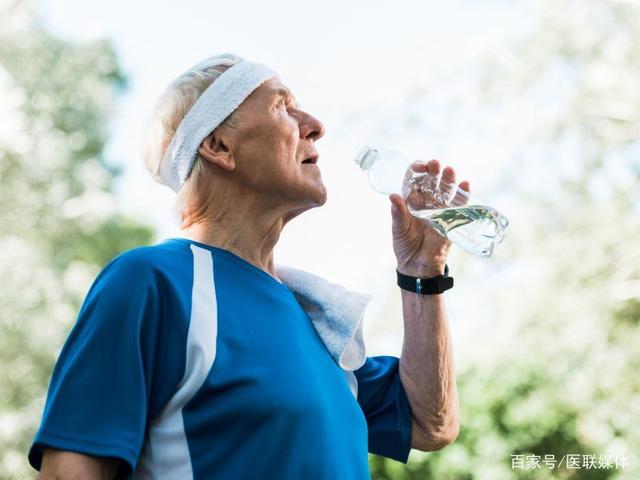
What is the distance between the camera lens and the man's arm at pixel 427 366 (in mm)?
1762

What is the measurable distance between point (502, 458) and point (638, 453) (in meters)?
1.39

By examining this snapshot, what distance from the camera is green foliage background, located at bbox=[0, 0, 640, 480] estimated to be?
819cm

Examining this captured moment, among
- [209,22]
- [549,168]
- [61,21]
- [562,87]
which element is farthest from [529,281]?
[209,22]

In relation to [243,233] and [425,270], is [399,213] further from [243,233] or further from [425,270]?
[243,233]

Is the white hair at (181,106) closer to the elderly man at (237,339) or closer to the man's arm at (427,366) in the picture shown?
the elderly man at (237,339)

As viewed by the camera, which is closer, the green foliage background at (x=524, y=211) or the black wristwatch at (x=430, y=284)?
the black wristwatch at (x=430, y=284)

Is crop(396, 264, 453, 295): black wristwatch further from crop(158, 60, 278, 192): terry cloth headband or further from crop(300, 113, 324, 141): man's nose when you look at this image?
crop(158, 60, 278, 192): terry cloth headband

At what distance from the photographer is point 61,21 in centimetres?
966

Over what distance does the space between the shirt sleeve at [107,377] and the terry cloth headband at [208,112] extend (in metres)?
0.43

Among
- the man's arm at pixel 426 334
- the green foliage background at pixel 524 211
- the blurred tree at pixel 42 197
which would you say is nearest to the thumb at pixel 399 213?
the man's arm at pixel 426 334

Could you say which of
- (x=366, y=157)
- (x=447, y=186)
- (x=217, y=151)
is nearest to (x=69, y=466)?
(x=217, y=151)

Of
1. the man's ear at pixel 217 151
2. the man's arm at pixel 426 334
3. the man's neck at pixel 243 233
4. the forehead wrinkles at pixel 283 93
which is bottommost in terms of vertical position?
the man's arm at pixel 426 334

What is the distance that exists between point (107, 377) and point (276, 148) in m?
0.62

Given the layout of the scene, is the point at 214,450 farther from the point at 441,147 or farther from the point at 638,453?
the point at 441,147
